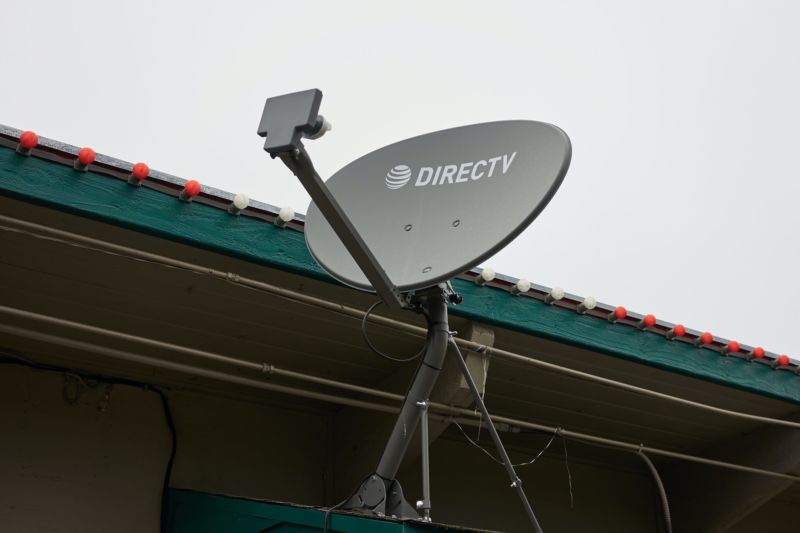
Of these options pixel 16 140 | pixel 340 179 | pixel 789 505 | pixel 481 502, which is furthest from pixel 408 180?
pixel 789 505

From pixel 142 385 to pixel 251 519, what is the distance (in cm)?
145

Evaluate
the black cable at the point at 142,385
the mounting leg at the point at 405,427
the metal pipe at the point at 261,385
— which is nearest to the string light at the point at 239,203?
the metal pipe at the point at 261,385

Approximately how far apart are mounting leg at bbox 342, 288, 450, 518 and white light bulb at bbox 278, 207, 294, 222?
1.00 m

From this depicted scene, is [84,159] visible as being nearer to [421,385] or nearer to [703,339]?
[421,385]

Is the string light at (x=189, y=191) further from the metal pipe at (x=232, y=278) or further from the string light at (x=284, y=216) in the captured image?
the string light at (x=284, y=216)

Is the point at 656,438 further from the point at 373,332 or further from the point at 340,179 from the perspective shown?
the point at 340,179

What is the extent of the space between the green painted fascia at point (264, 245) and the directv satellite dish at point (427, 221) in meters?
0.33

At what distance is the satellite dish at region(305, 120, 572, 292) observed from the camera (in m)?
3.89

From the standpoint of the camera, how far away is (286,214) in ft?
15.4

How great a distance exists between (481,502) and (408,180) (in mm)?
2973

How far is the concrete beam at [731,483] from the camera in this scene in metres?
6.62

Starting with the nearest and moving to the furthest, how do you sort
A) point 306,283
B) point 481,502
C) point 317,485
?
point 306,283
point 317,485
point 481,502

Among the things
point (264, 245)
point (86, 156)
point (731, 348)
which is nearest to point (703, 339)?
point (731, 348)

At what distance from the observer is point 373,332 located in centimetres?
539
